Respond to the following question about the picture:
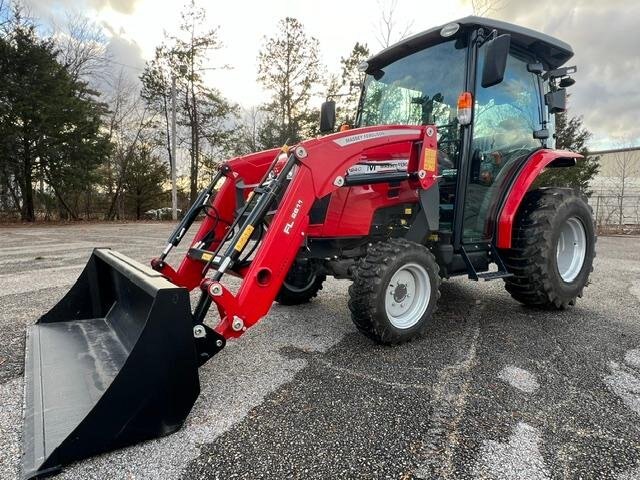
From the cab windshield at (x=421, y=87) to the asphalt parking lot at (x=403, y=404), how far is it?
1.92 metres

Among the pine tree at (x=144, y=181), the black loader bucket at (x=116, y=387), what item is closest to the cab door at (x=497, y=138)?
the black loader bucket at (x=116, y=387)

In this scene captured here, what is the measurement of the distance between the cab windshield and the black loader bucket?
281cm

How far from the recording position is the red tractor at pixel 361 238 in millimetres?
1962

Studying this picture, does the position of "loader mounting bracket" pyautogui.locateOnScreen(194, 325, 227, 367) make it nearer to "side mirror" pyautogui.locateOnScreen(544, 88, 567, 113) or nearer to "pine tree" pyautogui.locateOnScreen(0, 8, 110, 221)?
"side mirror" pyautogui.locateOnScreen(544, 88, 567, 113)

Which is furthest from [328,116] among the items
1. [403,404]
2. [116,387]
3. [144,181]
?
[144,181]

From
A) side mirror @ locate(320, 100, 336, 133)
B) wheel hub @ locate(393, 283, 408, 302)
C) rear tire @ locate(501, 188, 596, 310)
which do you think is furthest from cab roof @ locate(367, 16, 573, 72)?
wheel hub @ locate(393, 283, 408, 302)

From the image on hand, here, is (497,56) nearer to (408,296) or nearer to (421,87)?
(421,87)

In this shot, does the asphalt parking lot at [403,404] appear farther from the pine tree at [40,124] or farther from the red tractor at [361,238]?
the pine tree at [40,124]

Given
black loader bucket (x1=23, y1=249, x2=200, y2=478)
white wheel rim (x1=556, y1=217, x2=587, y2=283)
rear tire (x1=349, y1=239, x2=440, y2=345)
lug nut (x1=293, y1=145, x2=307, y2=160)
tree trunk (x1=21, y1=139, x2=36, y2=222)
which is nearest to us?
black loader bucket (x1=23, y1=249, x2=200, y2=478)

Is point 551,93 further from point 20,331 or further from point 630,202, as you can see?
point 630,202

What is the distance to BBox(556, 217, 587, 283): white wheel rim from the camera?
14.1 ft

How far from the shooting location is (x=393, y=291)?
3.06 metres

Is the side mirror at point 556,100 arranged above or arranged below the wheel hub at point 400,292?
above

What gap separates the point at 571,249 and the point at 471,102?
80.4 inches
